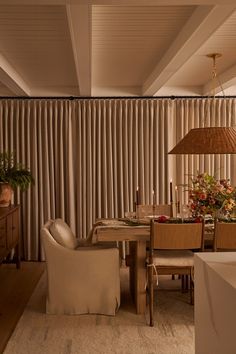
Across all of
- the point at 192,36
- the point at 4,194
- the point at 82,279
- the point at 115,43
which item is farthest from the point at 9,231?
the point at 192,36

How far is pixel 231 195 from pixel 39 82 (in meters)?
3.18

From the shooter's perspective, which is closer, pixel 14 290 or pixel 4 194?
pixel 14 290

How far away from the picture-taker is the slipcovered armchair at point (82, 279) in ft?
14.5

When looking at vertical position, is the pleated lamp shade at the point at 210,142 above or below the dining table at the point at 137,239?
above

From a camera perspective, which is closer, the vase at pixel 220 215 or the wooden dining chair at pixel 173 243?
the wooden dining chair at pixel 173 243

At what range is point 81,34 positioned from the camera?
3.58 m

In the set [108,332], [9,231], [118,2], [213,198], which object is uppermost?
[118,2]

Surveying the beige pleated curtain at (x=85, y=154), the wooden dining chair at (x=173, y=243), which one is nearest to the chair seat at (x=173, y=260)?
the wooden dining chair at (x=173, y=243)

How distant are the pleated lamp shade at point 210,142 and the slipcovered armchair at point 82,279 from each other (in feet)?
3.85

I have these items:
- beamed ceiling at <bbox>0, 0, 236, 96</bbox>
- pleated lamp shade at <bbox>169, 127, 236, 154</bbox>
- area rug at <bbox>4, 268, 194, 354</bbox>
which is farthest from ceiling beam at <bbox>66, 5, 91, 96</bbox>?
area rug at <bbox>4, 268, 194, 354</bbox>

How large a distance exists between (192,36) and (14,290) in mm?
3381

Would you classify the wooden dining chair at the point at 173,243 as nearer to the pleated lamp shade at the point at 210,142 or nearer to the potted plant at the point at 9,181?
the pleated lamp shade at the point at 210,142

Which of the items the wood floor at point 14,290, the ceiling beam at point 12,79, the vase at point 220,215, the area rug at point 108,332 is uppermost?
the ceiling beam at point 12,79

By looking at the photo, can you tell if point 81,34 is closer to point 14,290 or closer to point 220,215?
point 220,215
